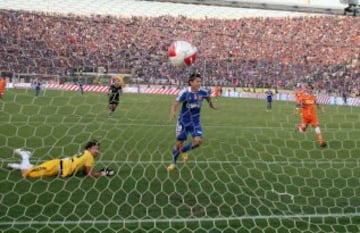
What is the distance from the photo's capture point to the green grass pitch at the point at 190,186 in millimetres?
5809

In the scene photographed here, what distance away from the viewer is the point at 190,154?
10312 mm

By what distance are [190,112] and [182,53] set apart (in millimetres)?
1281

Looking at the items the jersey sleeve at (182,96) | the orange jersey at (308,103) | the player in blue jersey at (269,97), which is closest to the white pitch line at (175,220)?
the jersey sleeve at (182,96)

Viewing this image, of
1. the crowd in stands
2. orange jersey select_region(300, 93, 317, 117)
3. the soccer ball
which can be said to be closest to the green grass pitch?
orange jersey select_region(300, 93, 317, 117)

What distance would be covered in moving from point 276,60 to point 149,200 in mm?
2885

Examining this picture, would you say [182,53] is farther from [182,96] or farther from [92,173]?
[92,173]

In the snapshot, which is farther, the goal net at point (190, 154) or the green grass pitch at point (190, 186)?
the goal net at point (190, 154)

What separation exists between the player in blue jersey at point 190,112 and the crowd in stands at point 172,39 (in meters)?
0.33

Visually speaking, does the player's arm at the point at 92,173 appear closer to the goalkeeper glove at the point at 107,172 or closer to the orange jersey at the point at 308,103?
the goalkeeper glove at the point at 107,172

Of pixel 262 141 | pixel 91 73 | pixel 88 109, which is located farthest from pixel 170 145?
pixel 88 109

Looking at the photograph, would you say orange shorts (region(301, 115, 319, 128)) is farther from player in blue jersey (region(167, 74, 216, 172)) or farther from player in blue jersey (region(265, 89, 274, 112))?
player in blue jersey (region(167, 74, 216, 172))

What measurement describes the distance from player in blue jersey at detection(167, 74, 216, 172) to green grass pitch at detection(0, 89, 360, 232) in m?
0.35

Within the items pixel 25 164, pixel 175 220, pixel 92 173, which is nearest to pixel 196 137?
pixel 92 173

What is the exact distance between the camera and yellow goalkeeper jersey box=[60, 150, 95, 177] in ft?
25.3
